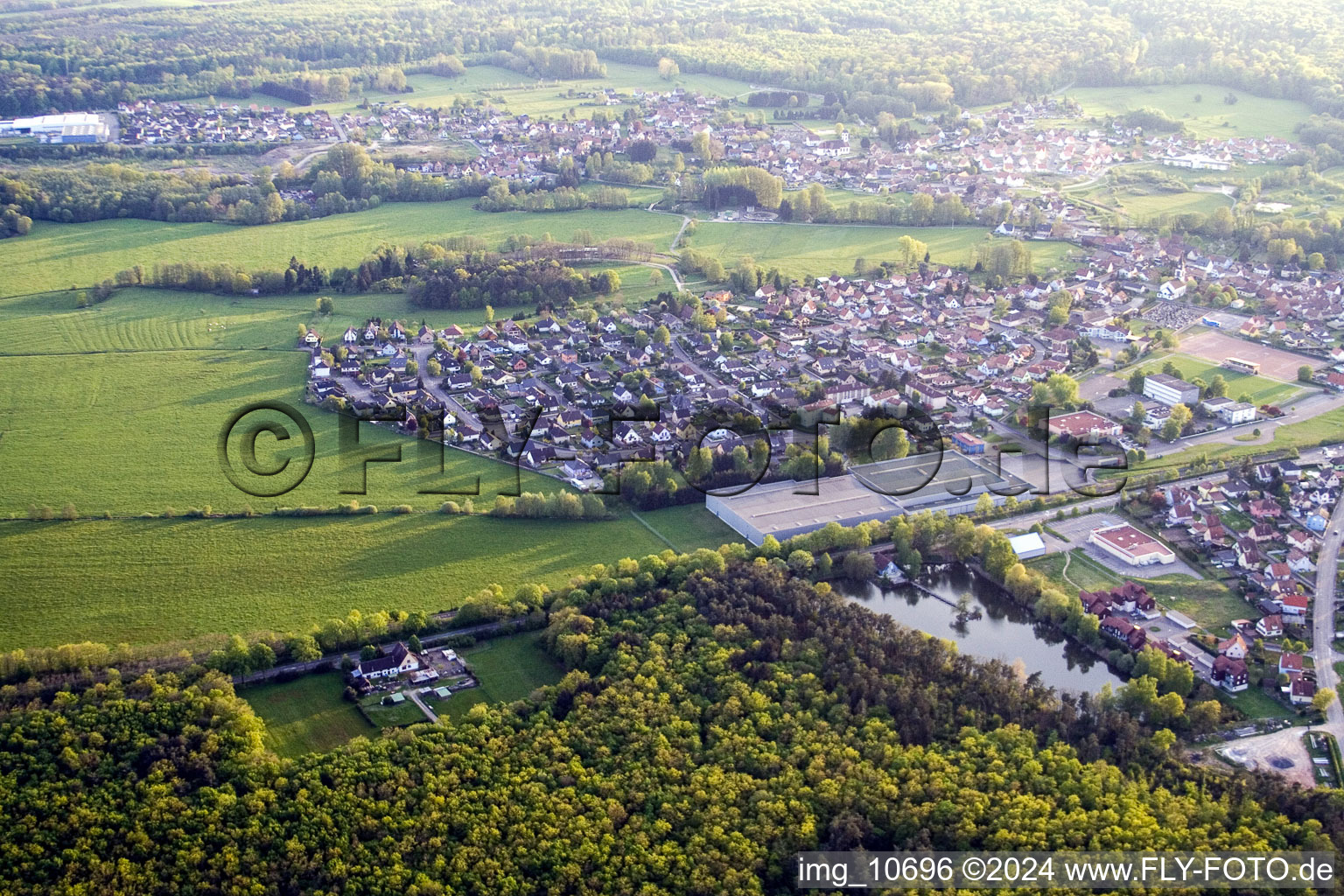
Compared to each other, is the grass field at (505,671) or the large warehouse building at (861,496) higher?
the large warehouse building at (861,496)

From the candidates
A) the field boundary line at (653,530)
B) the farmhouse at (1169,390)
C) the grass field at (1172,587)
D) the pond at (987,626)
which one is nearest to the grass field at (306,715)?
the field boundary line at (653,530)

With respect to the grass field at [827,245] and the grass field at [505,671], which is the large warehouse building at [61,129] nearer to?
the grass field at [827,245]

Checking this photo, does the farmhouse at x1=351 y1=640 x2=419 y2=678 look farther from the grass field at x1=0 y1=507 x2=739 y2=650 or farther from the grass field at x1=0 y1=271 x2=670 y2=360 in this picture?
the grass field at x1=0 y1=271 x2=670 y2=360

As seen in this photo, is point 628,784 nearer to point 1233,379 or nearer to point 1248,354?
point 1233,379

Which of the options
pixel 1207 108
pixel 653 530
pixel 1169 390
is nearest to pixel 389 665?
pixel 653 530

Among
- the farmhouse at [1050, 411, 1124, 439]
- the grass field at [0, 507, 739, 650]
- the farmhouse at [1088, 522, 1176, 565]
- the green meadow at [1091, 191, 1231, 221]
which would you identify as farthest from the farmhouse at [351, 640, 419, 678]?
the green meadow at [1091, 191, 1231, 221]
